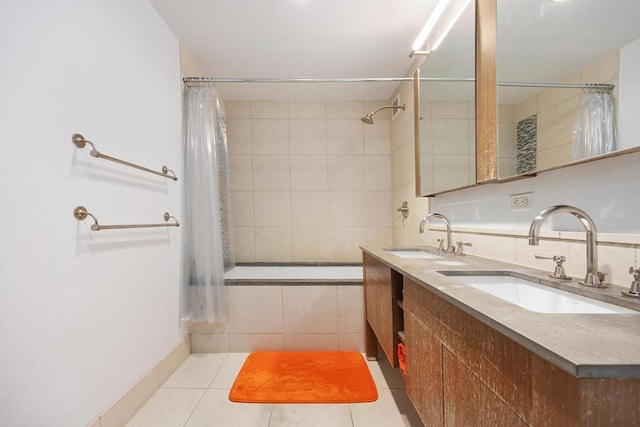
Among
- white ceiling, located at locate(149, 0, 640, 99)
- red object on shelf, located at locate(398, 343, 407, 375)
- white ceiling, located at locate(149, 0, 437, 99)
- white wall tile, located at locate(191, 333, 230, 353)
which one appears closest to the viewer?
white ceiling, located at locate(149, 0, 640, 99)

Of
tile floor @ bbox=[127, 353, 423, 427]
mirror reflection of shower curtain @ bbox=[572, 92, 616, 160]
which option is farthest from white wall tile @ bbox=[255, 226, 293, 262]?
mirror reflection of shower curtain @ bbox=[572, 92, 616, 160]

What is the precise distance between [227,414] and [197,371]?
0.53 m

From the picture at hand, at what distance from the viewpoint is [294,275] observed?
2.49 meters

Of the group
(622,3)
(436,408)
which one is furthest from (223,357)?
(622,3)

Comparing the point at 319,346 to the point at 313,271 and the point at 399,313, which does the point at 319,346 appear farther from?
the point at 399,313

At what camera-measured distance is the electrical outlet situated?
111 cm

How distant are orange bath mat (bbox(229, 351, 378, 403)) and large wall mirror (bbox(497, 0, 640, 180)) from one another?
4.76 ft

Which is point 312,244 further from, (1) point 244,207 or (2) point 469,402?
(2) point 469,402

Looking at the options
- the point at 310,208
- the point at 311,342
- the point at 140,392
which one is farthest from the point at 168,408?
the point at 310,208

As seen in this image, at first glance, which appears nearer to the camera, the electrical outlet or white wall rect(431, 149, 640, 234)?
white wall rect(431, 149, 640, 234)

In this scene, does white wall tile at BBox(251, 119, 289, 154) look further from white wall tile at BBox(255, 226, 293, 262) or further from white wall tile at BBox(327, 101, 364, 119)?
white wall tile at BBox(255, 226, 293, 262)

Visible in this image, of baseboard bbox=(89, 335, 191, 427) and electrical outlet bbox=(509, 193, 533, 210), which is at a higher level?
electrical outlet bbox=(509, 193, 533, 210)

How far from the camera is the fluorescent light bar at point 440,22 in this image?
1.44 m

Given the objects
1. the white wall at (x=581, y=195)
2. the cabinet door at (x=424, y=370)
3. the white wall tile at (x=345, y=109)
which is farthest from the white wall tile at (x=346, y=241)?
the cabinet door at (x=424, y=370)
